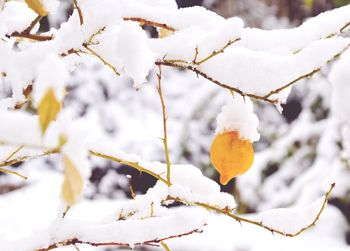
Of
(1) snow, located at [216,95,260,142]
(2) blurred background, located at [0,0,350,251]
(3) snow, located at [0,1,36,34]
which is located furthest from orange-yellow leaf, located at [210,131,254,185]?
(2) blurred background, located at [0,0,350,251]

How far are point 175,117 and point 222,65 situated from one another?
15.0 feet

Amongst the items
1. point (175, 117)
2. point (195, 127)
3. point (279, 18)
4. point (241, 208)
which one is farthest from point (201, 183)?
point (279, 18)

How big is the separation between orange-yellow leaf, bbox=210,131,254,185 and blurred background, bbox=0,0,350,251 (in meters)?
1.73

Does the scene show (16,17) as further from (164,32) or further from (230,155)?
(230,155)

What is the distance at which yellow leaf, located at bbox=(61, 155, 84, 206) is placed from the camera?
329mm

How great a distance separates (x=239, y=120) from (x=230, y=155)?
0.19 feet

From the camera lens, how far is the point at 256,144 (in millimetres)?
4602

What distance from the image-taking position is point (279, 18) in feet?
18.7

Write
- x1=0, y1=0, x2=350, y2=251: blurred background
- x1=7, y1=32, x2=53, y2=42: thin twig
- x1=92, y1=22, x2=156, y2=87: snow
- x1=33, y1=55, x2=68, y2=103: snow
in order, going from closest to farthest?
x1=33, y1=55, x2=68, y2=103: snow → x1=92, y1=22, x2=156, y2=87: snow → x1=7, y1=32, x2=53, y2=42: thin twig → x1=0, y1=0, x2=350, y2=251: blurred background

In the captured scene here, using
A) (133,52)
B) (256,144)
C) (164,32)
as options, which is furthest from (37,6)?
(256,144)

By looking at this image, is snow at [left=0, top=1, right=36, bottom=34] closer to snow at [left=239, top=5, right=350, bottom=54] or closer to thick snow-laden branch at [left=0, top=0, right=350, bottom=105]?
thick snow-laden branch at [left=0, top=0, right=350, bottom=105]

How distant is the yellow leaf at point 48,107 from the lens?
1.04ft

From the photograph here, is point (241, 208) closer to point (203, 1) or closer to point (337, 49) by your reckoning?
point (203, 1)

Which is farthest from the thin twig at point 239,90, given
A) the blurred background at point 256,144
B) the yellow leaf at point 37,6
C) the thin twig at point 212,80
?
the blurred background at point 256,144
